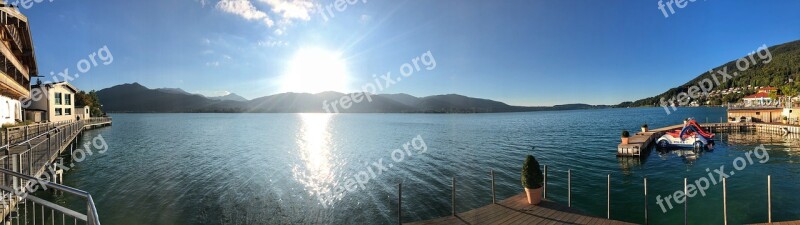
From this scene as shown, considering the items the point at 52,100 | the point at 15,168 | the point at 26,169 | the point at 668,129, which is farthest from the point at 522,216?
the point at 52,100

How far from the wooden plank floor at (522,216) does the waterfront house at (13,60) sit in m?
29.8

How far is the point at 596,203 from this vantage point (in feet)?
62.8

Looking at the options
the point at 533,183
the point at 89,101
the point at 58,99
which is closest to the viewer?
the point at 533,183

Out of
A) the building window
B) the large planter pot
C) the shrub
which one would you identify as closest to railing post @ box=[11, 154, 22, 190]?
the shrub

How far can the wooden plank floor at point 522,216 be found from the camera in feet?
38.6

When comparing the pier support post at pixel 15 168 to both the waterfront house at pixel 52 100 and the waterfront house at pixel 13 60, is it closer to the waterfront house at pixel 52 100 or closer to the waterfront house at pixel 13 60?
the waterfront house at pixel 13 60

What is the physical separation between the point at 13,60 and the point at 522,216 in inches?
1543

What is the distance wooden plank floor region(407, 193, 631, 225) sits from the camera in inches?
463

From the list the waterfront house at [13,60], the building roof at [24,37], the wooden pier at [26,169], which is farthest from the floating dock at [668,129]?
the building roof at [24,37]

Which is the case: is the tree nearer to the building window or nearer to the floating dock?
the building window

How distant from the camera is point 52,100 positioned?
6506cm

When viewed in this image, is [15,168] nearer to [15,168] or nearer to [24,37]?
[15,168]

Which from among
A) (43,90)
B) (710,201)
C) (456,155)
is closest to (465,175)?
(456,155)

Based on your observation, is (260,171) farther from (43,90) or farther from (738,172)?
(43,90)
